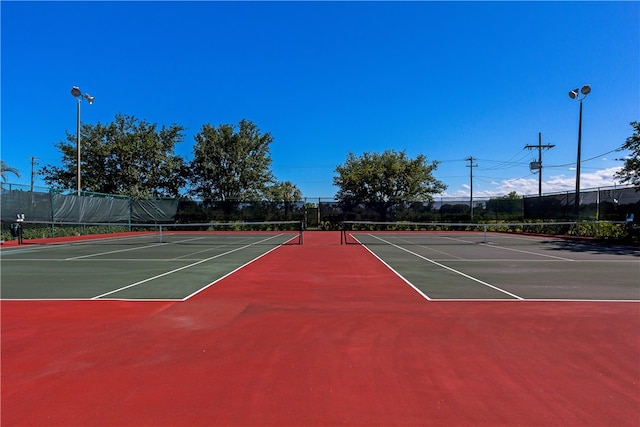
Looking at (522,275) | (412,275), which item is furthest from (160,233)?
(522,275)

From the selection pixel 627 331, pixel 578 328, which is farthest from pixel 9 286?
pixel 627 331

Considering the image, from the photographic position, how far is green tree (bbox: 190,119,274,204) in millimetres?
37281

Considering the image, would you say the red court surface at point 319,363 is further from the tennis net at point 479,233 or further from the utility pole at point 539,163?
the utility pole at point 539,163

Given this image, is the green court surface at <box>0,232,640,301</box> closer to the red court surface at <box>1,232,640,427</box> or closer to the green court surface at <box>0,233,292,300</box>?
the green court surface at <box>0,233,292,300</box>

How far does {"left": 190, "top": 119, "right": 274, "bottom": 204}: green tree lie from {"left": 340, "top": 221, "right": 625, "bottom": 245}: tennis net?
398 inches

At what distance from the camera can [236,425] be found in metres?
3.08

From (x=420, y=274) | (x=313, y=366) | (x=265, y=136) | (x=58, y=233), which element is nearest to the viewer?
(x=313, y=366)

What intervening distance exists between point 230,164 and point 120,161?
9562 mm

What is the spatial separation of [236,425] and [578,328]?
194 inches

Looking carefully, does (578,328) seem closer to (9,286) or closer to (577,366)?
(577,366)

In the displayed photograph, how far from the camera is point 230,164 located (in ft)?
123

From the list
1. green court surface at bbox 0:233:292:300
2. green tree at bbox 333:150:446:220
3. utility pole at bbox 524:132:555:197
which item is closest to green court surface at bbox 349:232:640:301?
green court surface at bbox 0:233:292:300

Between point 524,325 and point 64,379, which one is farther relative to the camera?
point 524,325

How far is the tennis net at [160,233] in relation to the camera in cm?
2277
